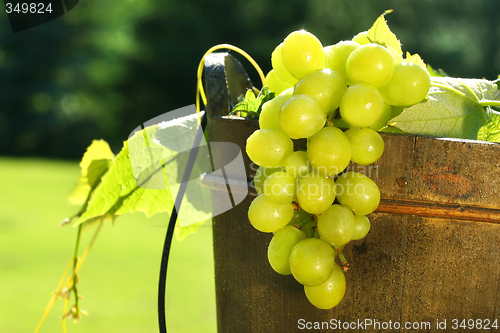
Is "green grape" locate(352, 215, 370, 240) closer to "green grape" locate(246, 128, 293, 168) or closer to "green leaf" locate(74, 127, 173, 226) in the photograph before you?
"green grape" locate(246, 128, 293, 168)

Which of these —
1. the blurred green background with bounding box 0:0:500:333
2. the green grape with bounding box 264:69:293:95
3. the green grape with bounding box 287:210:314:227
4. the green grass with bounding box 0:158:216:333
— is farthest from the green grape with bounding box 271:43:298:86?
the blurred green background with bounding box 0:0:500:333

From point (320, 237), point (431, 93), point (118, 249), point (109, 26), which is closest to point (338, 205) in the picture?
point (320, 237)

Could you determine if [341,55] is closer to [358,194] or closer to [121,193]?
[358,194]

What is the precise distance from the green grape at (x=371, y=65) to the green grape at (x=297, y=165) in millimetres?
69

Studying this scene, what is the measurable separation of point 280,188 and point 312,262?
57mm

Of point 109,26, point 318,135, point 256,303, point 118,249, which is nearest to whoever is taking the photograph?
point 318,135

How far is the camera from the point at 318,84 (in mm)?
296

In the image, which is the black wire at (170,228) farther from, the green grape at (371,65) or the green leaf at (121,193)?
the green grape at (371,65)

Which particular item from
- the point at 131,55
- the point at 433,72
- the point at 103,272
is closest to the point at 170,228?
the point at 433,72

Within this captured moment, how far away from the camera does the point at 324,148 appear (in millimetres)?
284

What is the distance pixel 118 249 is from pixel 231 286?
1.45 meters

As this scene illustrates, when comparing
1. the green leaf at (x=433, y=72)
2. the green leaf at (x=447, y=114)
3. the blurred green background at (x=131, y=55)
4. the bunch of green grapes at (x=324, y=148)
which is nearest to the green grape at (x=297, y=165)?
the bunch of green grapes at (x=324, y=148)

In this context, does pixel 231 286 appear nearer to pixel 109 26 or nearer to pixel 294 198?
pixel 294 198

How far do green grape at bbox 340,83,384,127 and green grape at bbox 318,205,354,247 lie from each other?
0.06 metres
